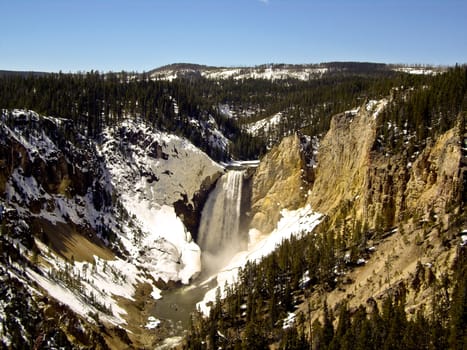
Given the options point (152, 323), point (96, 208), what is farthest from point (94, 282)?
point (96, 208)

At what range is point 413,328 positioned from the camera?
1673 inches

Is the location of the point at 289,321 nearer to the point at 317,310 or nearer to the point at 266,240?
the point at 317,310

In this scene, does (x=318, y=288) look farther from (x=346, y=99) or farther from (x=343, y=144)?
(x=346, y=99)

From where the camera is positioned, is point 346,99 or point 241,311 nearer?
point 241,311

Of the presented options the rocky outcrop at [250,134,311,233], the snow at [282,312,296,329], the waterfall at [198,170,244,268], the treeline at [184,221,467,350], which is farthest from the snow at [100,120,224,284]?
the snow at [282,312,296,329]

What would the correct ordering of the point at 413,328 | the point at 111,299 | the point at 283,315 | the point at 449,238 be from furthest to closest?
the point at 111,299 < the point at 283,315 < the point at 449,238 < the point at 413,328

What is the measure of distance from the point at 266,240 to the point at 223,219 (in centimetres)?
1173

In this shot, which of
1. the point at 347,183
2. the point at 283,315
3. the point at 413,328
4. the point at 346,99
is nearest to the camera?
the point at 413,328

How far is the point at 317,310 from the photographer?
53906 mm

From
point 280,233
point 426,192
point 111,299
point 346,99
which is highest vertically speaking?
point 346,99

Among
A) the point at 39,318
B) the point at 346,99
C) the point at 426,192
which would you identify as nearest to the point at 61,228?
the point at 39,318

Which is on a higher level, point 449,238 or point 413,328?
point 449,238

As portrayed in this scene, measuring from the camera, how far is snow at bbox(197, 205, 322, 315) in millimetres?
73375

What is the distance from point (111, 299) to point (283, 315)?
2274 cm
